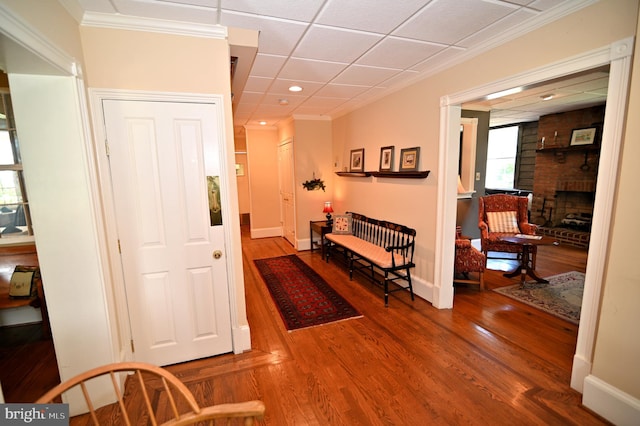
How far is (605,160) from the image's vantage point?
1771mm

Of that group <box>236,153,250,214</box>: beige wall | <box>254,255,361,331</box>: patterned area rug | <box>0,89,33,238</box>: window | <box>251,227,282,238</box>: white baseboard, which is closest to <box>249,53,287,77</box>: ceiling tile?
<box>0,89,33,238</box>: window

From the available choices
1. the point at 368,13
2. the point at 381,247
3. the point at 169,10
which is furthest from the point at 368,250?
the point at 169,10

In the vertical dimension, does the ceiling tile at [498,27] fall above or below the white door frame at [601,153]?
above

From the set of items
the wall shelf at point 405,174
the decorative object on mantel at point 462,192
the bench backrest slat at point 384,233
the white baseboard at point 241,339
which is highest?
the wall shelf at point 405,174

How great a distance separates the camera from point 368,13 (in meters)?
1.90

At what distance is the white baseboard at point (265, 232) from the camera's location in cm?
664

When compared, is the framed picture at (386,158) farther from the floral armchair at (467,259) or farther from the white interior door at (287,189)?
the white interior door at (287,189)

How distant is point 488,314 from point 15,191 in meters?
4.79

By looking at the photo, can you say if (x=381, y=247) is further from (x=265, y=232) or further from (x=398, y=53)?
(x=265, y=232)

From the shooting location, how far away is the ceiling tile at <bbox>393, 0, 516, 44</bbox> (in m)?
1.85

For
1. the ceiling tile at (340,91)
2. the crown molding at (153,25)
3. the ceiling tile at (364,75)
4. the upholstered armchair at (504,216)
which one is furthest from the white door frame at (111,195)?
the upholstered armchair at (504,216)

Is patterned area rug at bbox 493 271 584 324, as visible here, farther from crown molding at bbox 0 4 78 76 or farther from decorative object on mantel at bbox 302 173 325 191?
crown molding at bbox 0 4 78 76

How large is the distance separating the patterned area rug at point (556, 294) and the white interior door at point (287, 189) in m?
3.71

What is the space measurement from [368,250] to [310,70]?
228 centimetres
